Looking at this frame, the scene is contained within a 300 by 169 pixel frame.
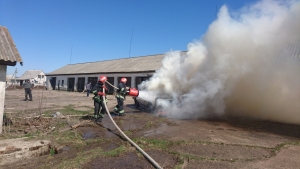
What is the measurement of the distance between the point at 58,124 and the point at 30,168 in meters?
3.71

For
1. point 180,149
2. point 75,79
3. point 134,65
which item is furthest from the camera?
point 75,79

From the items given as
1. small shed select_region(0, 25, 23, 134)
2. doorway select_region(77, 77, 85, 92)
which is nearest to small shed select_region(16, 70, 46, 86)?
doorway select_region(77, 77, 85, 92)

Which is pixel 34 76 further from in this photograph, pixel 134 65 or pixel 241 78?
pixel 241 78

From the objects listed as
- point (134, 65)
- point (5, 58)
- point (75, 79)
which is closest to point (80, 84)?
point (75, 79)

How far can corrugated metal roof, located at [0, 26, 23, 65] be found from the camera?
574 centimetres

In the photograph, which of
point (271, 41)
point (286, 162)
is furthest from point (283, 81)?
point (286, 162)

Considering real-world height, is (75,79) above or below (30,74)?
below

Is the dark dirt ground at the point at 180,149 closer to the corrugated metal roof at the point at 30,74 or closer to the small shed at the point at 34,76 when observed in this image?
the small shed at the point at 34,76

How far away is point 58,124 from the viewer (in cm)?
745

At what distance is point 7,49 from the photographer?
601cm

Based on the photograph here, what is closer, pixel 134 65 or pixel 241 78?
pixel 241 78

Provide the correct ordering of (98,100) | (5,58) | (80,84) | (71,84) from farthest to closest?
(71,84), (80,84), (98,100), (5,58)

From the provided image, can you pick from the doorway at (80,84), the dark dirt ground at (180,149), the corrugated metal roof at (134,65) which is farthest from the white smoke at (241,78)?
the doorway at (80,84)

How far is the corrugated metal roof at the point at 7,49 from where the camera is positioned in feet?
18.8
